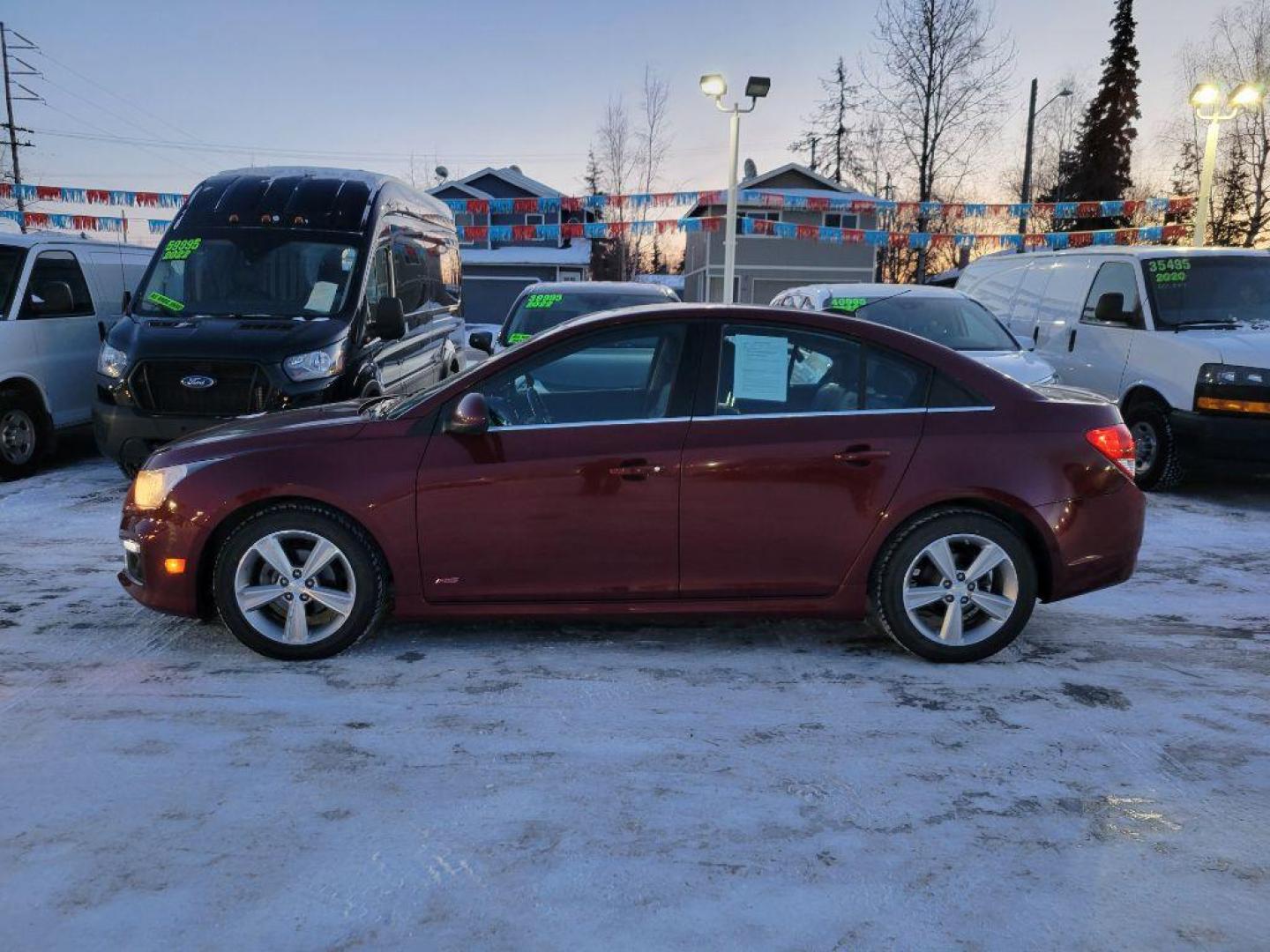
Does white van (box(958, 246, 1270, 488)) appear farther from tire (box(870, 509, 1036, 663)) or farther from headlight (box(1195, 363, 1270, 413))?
tire (box(870, 509, 1036, 663))

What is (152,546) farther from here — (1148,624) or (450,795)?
(1148,624)

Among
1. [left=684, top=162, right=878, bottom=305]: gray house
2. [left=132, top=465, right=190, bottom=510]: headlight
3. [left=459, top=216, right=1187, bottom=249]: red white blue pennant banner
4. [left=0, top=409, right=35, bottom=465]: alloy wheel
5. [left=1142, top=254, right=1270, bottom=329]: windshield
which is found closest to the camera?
[left=132, top=465, right=190, bottom=510]: headlight

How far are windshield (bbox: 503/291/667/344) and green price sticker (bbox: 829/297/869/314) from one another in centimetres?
180

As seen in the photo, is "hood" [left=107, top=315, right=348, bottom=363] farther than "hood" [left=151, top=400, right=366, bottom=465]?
Yes

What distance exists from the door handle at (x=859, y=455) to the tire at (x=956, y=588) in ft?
1.11

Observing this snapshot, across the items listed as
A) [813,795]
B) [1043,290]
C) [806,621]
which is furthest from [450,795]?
[1043,290]

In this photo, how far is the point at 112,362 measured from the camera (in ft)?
22.8

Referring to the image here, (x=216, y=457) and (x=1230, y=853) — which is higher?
(x=216, y=457)

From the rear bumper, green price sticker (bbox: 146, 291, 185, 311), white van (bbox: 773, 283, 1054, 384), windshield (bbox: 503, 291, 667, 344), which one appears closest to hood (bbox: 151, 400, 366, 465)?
the rear bumper

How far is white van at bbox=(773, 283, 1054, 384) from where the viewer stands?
7934mm

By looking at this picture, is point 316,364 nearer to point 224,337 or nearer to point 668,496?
point 224,337

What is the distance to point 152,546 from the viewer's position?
3.97 m

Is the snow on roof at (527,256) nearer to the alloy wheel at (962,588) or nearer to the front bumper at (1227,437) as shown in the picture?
the front bumper at (1227,437)

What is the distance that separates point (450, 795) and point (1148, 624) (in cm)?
363
